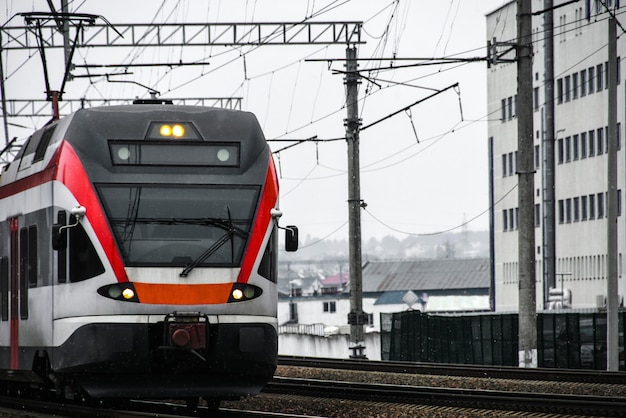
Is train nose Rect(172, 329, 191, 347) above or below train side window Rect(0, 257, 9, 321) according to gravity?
below

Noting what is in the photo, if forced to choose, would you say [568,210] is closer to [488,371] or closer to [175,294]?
[488,371]

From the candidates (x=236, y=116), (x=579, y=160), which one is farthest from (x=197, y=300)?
(x=579, y=160)

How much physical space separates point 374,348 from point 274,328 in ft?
115

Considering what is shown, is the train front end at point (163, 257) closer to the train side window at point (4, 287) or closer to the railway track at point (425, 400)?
the railway track at point (425, 400)

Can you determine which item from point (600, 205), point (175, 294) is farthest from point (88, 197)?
point (600, 205)

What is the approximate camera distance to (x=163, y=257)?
14977 millimetres

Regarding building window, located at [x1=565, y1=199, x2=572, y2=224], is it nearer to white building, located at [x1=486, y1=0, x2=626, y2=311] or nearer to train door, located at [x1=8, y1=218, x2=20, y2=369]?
white building, located at [x1=486, y1=0, x2=626, y2=311]

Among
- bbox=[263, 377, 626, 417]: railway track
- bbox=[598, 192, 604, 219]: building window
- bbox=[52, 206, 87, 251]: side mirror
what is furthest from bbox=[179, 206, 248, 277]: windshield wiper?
bbox=[598, 192, 604, 219]: building window

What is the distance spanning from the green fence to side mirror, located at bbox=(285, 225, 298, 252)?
19089 millimetres

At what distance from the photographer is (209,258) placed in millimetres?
15117

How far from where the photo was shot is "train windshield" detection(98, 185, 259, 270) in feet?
49.3

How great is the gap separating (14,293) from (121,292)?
3446 millimetres

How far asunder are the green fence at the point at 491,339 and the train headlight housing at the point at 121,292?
21.1 meters

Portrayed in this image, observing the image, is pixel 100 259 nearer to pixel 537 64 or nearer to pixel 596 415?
pixel 596 415
